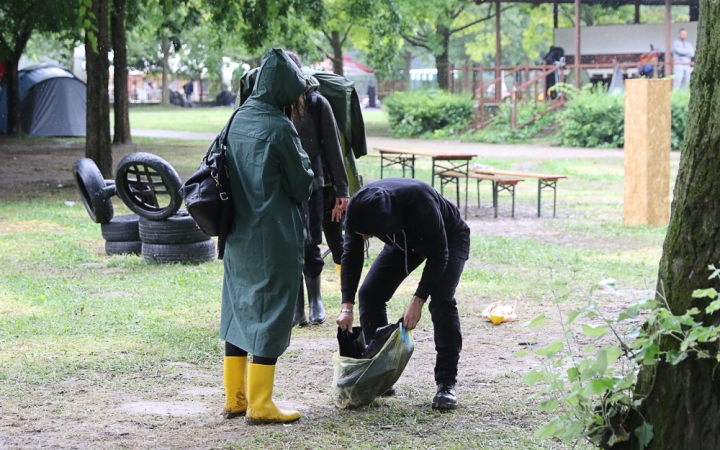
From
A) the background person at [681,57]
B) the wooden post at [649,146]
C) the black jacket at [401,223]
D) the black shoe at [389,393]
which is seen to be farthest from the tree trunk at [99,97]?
the background person at [681,57]

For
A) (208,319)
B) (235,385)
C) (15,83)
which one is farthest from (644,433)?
(15,83)

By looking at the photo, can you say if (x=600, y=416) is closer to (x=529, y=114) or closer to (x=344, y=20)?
(x=529, y=114)

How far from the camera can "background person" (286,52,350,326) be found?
20.1 feet

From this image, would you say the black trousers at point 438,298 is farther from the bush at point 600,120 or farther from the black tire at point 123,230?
the bush at point 600,120

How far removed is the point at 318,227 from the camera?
20.5 ft

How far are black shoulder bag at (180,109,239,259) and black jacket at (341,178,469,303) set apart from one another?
562 mm

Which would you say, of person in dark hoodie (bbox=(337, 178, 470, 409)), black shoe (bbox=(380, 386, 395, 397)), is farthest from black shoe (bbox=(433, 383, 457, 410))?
black shoe (bbox=(380, 386, 395, 397))

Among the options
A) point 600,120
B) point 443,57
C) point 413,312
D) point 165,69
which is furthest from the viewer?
point 165,69

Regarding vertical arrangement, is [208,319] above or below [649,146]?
below

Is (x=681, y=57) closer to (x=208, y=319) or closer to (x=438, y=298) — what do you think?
(x=208, y=319)

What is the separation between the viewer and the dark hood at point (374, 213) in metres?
4.05

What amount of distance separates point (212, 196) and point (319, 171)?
2.16 m

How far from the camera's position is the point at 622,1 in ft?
106

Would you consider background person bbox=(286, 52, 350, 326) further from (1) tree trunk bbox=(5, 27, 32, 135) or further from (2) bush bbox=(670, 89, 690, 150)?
(1) tree trunk bbox=(5, 27, 32, 135)
